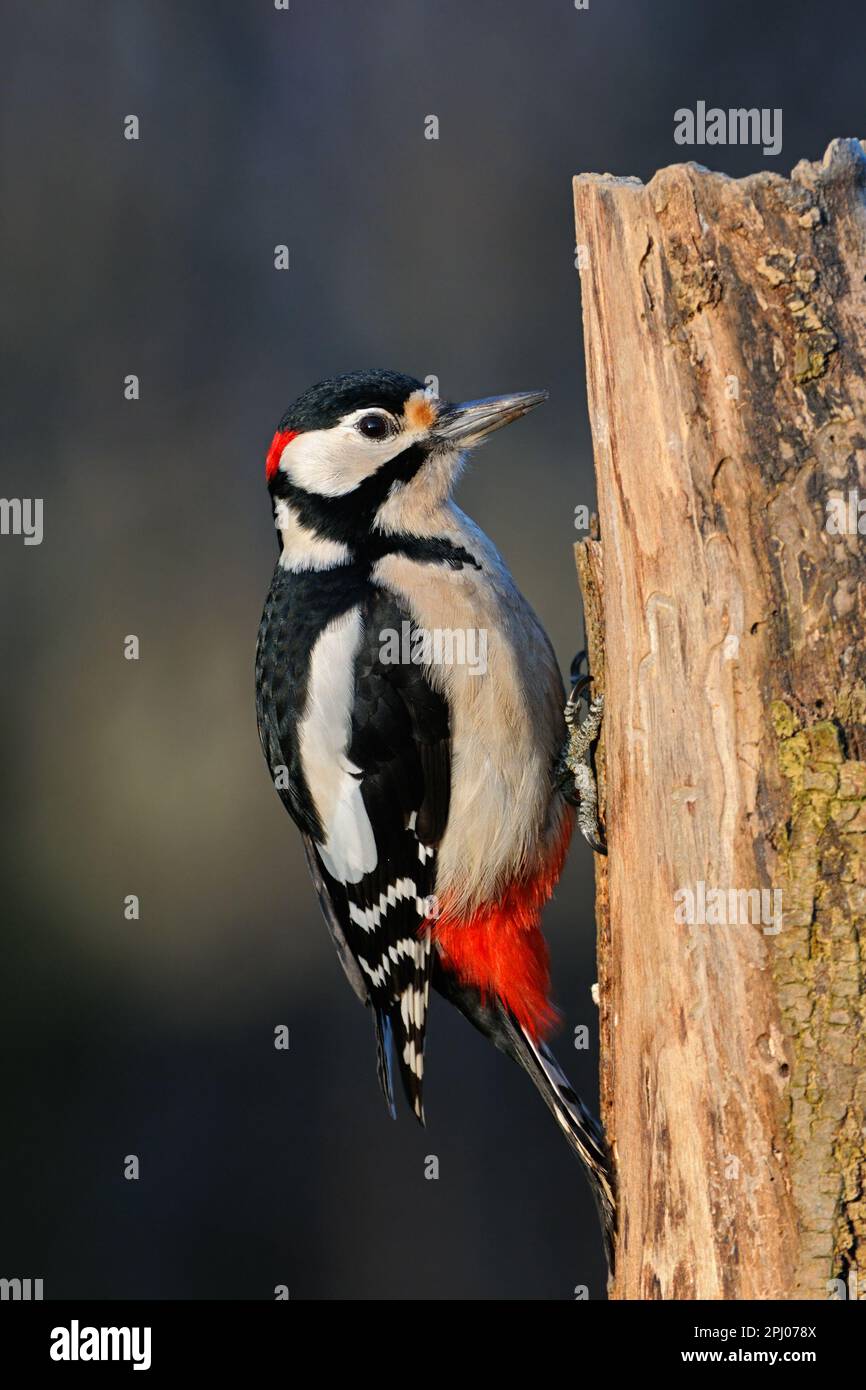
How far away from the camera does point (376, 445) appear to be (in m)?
2.41

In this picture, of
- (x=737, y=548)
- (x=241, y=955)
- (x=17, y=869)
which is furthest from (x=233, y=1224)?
(x=737, y=548)

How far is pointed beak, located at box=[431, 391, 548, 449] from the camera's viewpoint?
2.44 metres

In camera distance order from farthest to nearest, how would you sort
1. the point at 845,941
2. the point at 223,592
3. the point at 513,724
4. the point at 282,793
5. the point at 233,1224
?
1. the point at 223,592
2. the point at 233,1224
3. the point at 282,793
4. the point at 513,724
5. the point at 845,941

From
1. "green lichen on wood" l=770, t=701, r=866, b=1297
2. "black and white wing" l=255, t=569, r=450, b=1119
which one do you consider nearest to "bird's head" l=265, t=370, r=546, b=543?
"black and white wing" l=255, t=569, r=450, b=1119

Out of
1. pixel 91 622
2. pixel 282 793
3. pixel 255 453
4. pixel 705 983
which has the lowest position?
pixel 705 983

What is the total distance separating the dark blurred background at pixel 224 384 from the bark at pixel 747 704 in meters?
2.44

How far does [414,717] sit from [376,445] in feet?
1.57

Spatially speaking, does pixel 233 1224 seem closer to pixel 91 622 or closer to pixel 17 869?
pixel 17 869

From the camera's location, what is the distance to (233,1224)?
4070 millimetres

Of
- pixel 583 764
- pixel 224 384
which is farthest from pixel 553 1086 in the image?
pixel 224 384

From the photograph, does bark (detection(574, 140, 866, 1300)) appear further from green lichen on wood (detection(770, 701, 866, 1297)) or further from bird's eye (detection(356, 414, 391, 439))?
bird's eye (detection(356, 414, 391, 439))

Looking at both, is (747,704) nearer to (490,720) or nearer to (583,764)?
(583,764)

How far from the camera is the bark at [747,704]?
5.22ft

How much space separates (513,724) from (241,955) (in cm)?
232
